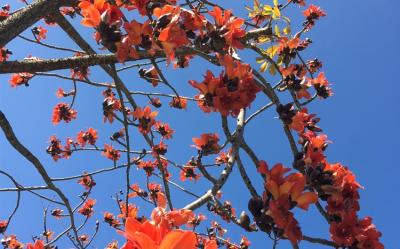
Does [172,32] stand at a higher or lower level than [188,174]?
lower

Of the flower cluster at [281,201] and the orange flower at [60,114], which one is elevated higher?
the orange flower at [60,114]

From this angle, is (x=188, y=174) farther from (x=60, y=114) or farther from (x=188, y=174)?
(x=60, y=114)

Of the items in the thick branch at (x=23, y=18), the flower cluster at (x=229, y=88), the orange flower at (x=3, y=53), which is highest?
the orange flower at (x=3, y=53)

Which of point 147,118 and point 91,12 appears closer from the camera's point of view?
point 91,12

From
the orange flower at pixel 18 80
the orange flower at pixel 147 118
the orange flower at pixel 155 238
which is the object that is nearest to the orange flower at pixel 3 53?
the orange flower at pixel 18 80

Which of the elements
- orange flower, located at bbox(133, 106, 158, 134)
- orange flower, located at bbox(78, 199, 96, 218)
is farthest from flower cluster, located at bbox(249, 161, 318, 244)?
orange flower, located at bbox(78, 199, 96, 218)

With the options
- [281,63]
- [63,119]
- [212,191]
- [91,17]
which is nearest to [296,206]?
[212,191]

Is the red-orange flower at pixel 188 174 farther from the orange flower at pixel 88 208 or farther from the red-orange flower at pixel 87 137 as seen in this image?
the orange flower at pixel 88 208

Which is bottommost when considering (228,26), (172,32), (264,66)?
(172,32)

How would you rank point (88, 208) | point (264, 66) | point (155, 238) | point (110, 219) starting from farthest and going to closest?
point (88, 208)
point (110, 219)
point (264, 66)
point (155, 238)

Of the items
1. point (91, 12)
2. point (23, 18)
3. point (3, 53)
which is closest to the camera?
point (91, 12)

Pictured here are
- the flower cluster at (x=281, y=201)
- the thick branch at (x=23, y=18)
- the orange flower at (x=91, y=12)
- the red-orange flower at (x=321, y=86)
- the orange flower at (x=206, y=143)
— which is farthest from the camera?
the red-orange flower at (x=321, y=86)

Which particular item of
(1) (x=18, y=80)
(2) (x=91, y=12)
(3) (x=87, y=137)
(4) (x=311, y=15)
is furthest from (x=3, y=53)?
(4) (x=311, y=15)

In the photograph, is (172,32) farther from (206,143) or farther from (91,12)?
(206,143)
